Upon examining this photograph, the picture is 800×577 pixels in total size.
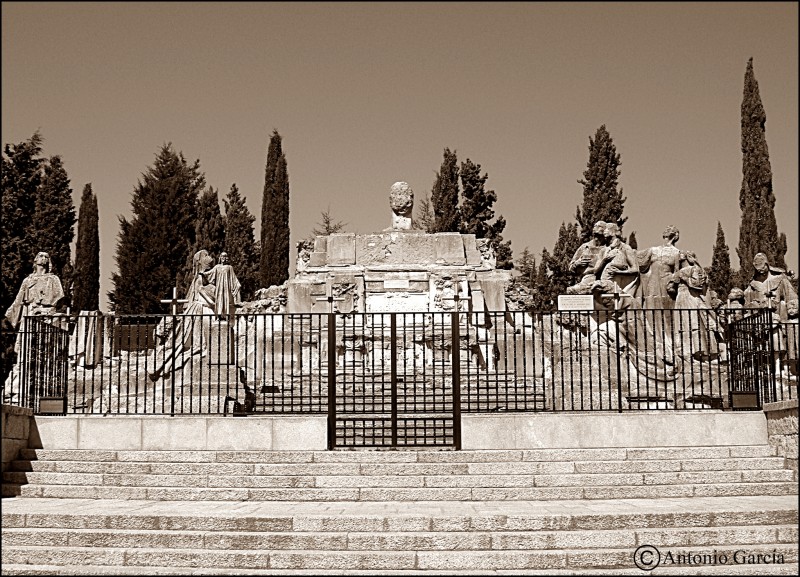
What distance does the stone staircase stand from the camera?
7.67 m

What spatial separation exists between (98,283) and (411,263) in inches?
935

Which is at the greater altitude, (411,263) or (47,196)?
(47,196)

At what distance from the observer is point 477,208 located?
40.8 m

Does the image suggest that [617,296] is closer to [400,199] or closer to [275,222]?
[400,199]

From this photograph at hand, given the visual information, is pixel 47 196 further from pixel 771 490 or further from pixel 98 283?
pixel 771 490

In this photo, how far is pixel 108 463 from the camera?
1077cm

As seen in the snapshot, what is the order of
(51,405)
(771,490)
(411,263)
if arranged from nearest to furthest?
1. (771,490)
2. (51,405)
3. (411,263)

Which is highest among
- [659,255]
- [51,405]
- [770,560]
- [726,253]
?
[726,253]

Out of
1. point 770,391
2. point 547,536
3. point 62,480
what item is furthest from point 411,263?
point 547,536

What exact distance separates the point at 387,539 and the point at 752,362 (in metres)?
6.86

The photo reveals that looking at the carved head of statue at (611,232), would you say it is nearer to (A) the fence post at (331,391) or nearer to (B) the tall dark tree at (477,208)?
(A) the fence post at (331,391)

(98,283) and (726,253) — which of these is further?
(726,253)

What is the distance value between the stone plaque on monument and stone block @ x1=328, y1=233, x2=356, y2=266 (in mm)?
5799

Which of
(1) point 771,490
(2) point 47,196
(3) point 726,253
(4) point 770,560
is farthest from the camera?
(3) point 726,253
